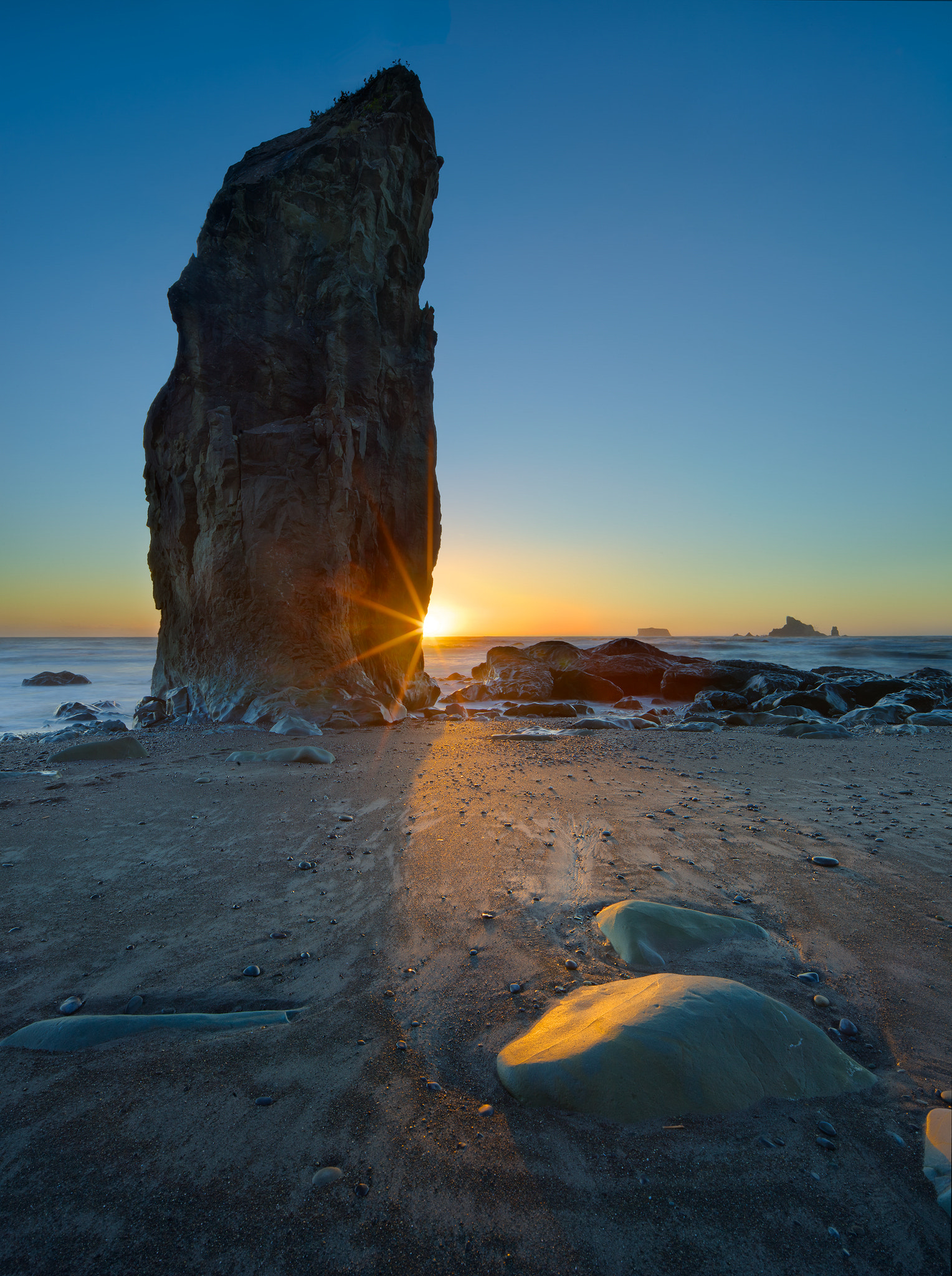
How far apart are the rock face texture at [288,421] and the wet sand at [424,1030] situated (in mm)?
5560

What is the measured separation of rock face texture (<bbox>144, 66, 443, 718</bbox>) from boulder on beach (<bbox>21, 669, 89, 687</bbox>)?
10366mm

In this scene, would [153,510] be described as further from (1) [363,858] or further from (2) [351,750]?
(1) [363,858]

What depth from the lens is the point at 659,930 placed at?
8.80 feet

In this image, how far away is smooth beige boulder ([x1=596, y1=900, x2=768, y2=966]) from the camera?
257 cm

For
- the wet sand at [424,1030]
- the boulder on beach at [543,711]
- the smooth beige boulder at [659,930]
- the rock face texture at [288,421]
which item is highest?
the rock face texture at [288,421]

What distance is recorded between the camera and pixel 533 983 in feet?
7.75

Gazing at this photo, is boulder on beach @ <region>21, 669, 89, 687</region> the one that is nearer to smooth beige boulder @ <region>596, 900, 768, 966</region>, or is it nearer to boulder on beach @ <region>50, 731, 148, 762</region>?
boulder on beach @ <region>50, 731, 148, 762</region>

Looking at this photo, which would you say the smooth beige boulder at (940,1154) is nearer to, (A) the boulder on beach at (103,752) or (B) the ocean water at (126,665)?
(A) the boulder on beach at (103,752)

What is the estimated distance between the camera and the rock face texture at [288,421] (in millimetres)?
10188

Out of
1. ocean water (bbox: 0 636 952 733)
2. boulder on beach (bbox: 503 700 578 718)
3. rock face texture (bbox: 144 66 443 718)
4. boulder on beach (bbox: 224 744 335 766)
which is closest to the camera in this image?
boulder on beach (bbox: 224 744 335 766)

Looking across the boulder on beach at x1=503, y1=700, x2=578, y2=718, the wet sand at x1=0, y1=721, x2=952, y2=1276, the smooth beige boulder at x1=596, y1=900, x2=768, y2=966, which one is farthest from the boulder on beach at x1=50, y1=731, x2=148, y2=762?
the boulder on beach at x1=503, y1=700, x2=578, y2=718

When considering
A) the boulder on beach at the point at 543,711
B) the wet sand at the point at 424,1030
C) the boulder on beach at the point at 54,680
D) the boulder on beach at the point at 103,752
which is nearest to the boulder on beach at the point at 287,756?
the boulder on beach at the point at 103,752

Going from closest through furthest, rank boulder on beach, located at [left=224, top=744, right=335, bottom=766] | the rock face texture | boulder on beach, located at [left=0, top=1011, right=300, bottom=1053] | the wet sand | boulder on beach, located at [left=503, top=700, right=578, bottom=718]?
1. the wet sand
2. boulder on beach, located at [left=0, top=1011, right=300, bottom=1053]
3. boulder on beach, located at [left=224, top=744, right=335, bottom=766]
4. the rock face texture
5. boulder on beach, located at [left=503, top=700, right=578, bottom=718]

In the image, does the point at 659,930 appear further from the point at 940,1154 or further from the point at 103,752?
the point at 103,752
